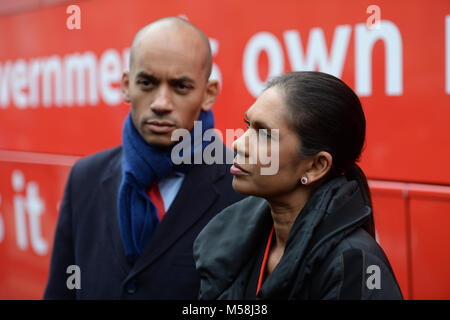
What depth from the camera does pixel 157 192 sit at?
189 cm

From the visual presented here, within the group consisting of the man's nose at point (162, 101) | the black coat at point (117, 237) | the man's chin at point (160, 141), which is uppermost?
the man's nose at point (162, 101)

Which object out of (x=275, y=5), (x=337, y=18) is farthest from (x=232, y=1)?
(x=337, y=18)

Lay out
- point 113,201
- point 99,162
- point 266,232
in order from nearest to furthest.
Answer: point 266,232 → point 113,201 → point 99,162

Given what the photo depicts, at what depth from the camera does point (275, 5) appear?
2.39 meters

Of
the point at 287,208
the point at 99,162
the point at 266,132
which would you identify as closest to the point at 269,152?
the point at 266,132

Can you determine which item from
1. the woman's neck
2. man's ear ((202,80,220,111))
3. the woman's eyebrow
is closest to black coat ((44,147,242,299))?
man's ear ((202,80,220,111))

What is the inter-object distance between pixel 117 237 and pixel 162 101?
0.50m

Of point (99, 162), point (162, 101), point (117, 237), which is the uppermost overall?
point (162, 101)

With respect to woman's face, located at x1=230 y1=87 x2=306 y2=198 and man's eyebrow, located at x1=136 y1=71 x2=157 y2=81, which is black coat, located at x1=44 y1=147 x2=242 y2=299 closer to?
man's eyebrow, located at x1=136 y1=71 x2=157 y2=81

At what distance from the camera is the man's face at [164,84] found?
183cm

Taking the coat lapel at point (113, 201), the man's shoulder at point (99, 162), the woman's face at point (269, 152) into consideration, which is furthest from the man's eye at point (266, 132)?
the man's shoulder at point (99, 162)

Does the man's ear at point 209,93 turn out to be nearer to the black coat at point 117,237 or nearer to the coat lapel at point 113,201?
the black coat at point 117,237

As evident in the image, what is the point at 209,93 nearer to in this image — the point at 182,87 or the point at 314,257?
the point at 182,87
